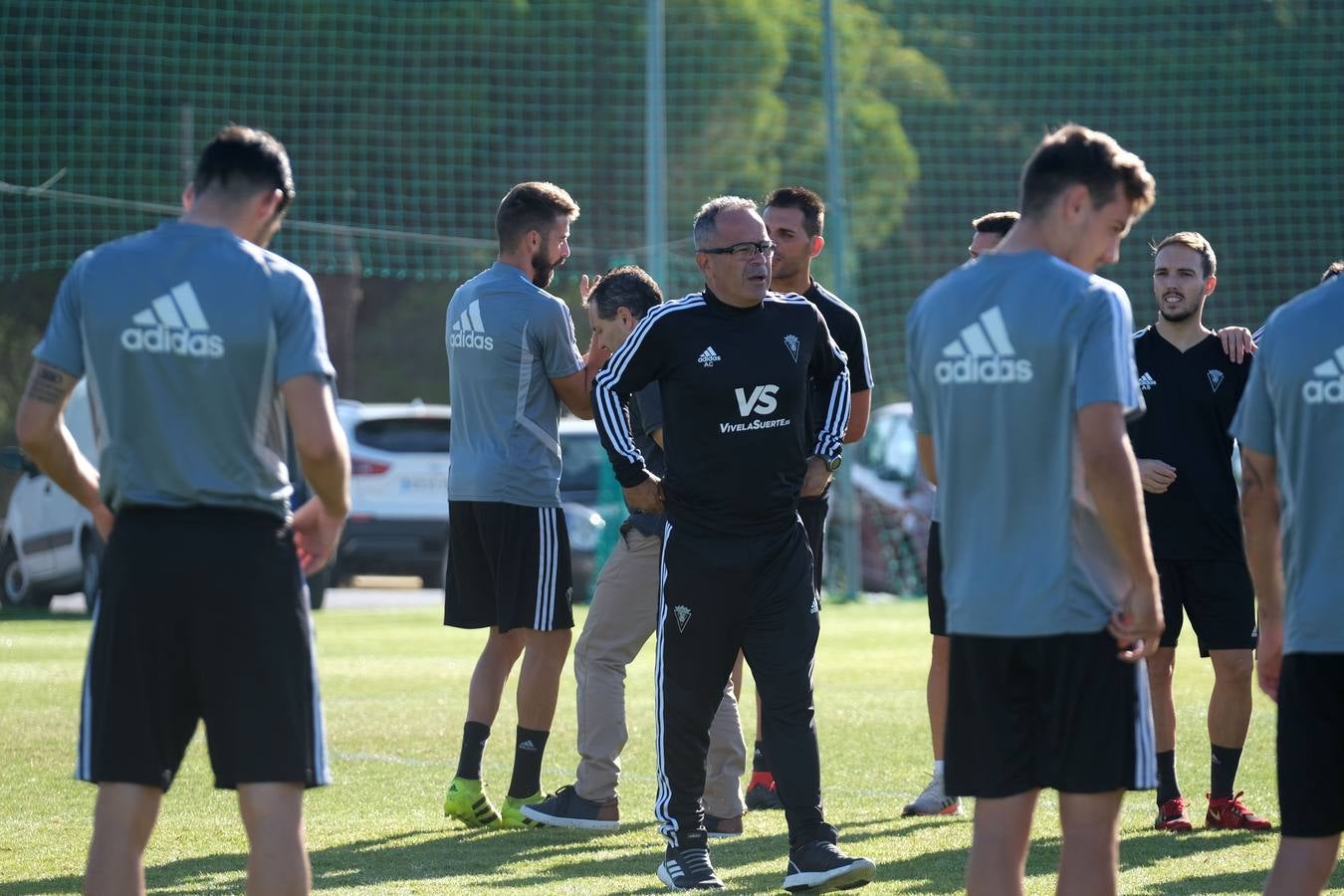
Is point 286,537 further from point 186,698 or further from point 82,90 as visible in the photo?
point 82,90

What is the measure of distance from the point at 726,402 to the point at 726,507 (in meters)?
0.32

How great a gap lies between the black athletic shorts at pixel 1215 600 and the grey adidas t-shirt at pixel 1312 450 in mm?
2968

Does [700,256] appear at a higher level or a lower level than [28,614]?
Result: higher

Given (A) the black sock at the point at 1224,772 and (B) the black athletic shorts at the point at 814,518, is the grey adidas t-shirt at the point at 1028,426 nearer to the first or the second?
(B) the black athletic shorts at the point at 814,518

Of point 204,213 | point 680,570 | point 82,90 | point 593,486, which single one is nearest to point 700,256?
point 680,570

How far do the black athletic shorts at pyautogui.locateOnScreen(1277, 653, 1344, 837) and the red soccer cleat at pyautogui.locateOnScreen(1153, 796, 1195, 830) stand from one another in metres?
2.90

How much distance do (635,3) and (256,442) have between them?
23.2 metres

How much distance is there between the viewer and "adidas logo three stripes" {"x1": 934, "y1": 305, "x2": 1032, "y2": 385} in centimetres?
432

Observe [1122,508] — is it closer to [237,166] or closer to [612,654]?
[237,166]

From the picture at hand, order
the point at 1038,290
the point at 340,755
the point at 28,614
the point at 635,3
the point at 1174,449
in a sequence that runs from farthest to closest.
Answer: the point at 635,3 → the point at 28,614 → the point at 340,755 → the point at 1174,449 → the point at 1038,290

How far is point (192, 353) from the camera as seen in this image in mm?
4426

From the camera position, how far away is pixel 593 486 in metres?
20.6

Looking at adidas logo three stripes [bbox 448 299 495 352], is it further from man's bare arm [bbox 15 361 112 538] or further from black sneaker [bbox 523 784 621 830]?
man's bare arm [bbox 15 361 112 538]

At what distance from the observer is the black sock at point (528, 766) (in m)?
7.55
